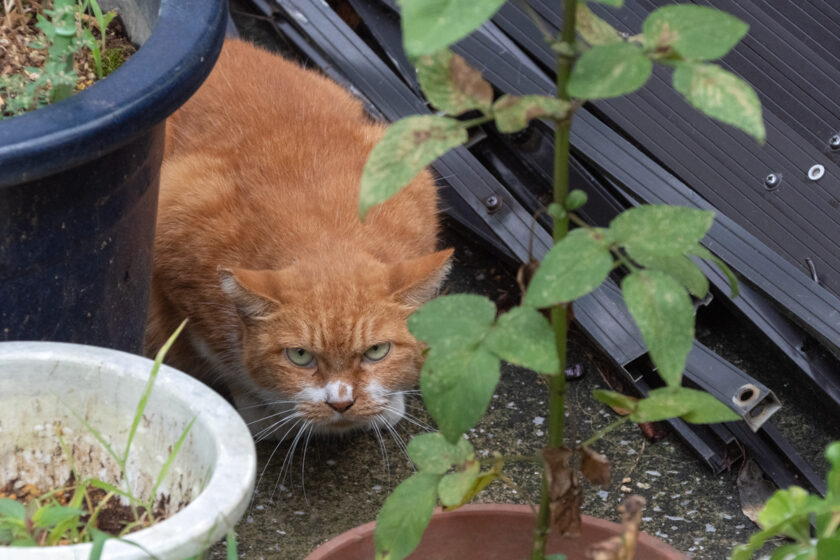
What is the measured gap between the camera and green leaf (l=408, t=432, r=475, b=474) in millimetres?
1282

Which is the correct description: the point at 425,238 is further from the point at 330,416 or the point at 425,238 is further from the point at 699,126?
the point at 699,126

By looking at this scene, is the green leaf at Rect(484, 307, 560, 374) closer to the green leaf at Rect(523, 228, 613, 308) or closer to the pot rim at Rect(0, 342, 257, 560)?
the green leaf at Rect(523, 228, 613, 308)

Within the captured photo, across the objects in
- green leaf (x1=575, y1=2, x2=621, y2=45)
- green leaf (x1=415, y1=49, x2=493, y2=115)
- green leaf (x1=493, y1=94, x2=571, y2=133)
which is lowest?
green leaf (x1=415, y1=49, x2=493, y2=115)

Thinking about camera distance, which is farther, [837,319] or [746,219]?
[746,219]

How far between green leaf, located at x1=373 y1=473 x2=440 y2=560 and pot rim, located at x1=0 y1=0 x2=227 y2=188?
0.75 metres

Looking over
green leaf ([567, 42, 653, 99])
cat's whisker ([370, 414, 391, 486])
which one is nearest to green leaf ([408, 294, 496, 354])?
green leaf ([567, 42, 653, 99])

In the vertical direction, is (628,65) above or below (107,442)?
above

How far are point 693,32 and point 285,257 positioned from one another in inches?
56.8

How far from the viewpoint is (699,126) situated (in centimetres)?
268

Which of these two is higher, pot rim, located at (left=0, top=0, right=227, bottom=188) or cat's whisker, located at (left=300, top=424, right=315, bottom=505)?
pot rim, located at (left=0, top=0, right=227, bottom=188)

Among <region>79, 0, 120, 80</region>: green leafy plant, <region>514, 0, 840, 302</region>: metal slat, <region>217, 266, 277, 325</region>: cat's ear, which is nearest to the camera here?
<region>79, 0, 120, 80</region>: green leafy plant

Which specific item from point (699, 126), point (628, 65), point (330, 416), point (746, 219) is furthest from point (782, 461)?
point (628, 65)

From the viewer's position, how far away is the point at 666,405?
118 centimetres

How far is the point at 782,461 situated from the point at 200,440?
60.2 inches
